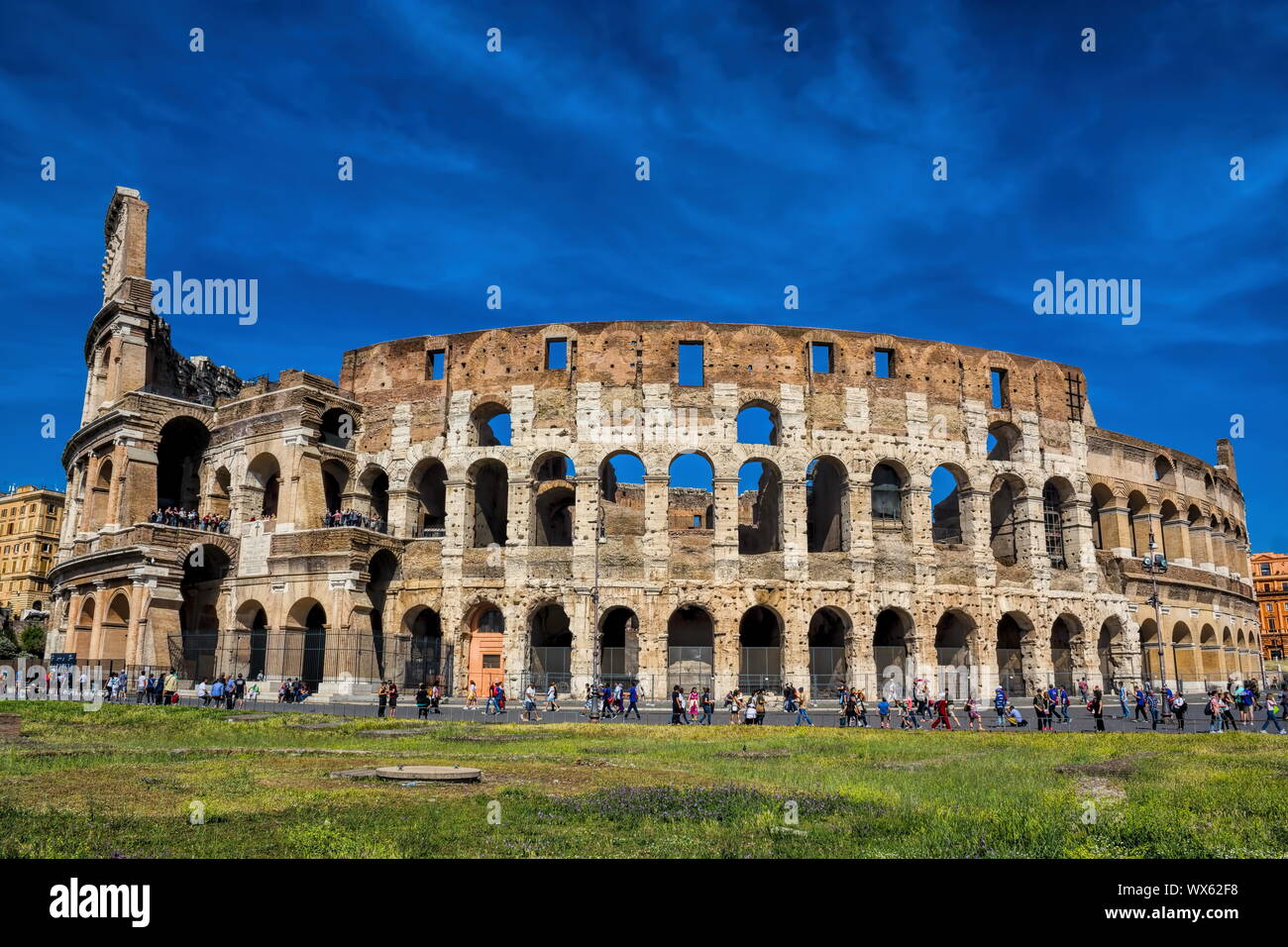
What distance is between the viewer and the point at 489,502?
39969mm

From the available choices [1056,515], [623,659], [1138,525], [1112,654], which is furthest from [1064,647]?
[623,659]

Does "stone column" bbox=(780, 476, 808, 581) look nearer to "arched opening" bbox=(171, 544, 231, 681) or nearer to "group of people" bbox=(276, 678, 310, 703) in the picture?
"group of people" bbox=(276, 678, 310, 703)

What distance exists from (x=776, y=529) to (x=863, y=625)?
4.90 m

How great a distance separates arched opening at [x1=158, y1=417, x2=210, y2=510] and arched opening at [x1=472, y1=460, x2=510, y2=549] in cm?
1201

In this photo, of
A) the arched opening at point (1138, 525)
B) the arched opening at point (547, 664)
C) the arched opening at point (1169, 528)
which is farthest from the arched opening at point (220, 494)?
the arched opening at point (1169, 528)

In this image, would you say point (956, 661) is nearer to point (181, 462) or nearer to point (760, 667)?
point (760, 667)

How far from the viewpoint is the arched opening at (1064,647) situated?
39750mm

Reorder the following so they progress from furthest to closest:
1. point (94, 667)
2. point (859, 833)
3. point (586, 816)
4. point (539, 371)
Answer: point (539, 371) < point (94, 667) < point (586, 816) < point (859, 833)

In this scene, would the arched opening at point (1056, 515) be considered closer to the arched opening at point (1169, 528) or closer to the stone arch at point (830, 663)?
the arched opening at point (1169, 528)

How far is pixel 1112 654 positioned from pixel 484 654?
2566 centimetres

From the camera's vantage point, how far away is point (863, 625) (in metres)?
36.1

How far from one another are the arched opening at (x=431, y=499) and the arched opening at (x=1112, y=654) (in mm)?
27190

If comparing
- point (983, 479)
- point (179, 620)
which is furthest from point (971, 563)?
point (179, 620)

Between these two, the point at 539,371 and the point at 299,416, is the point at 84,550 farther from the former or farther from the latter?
the point at 539,371
